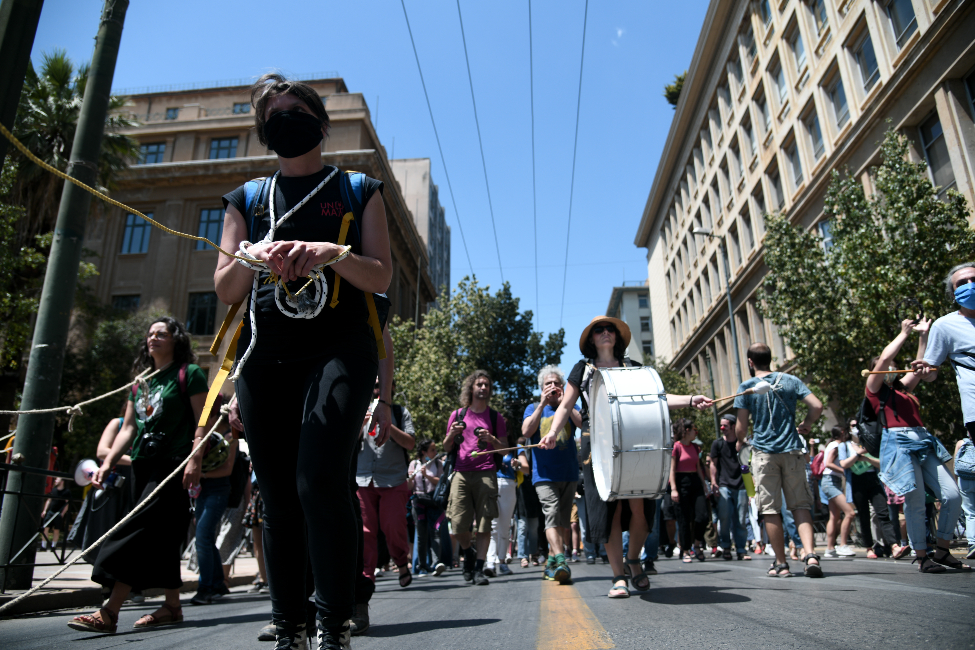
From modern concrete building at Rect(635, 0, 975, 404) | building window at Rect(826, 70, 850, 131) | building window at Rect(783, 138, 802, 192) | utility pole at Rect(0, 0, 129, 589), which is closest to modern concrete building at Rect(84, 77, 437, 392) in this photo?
modern concrete building at Rect(635, 0, 975, 404)

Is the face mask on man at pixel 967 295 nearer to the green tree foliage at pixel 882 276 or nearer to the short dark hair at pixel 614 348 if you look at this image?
the short dark hair at pixel 614 348

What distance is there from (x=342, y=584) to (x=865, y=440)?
5946 millimetres

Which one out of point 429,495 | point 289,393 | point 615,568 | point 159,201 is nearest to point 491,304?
point 159,201

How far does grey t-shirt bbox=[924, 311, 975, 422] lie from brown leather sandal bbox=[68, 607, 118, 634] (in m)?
5.51

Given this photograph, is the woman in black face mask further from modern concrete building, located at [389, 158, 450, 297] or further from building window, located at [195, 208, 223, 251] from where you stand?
modern concrete building, located at [389, 158, 450, 297]

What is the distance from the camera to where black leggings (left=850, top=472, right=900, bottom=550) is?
8.74 meters

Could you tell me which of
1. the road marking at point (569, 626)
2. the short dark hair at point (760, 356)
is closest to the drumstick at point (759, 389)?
the short dark hair at point (760, 356)

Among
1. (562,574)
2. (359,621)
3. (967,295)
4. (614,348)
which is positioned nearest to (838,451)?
(967,295)

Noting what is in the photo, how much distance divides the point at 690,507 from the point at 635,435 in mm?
6557

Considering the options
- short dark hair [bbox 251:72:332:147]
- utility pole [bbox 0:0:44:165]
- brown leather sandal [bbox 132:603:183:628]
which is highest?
utility pole [bbox 0:0:44:165]

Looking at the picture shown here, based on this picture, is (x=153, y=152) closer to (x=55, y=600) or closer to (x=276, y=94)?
(x=55, y=600)

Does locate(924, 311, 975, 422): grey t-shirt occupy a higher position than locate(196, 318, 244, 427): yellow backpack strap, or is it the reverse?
locate(924, 311, 975, 422): grey t-shirt

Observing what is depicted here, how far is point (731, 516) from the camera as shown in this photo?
9953mm

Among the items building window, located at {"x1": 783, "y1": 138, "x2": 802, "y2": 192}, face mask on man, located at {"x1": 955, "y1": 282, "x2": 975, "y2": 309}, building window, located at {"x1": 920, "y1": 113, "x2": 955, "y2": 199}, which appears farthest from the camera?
building window, located at {"x1": 783, "y1": 138, "x2": 802, "y2": 192}
